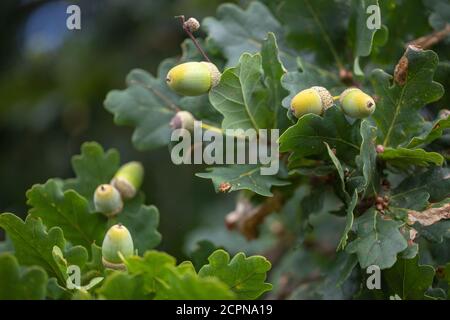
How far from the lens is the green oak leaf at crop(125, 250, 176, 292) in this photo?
3.26 feet

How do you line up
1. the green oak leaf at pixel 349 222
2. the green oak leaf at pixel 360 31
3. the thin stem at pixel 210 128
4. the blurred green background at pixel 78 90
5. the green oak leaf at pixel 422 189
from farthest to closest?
the blurred green background at pixel 78 90 < the thin stem at pixel 210 128 < the green oak leaf at pixel 360 31 < the green oak leaf at pixel 422 189 < the green oak leaf at pixel 349 222

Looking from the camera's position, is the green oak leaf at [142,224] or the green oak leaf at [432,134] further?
the green oak leaf at [142,224]

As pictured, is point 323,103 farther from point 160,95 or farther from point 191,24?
point 160,95

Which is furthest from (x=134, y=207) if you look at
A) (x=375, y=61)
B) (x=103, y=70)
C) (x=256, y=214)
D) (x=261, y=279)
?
(x=103, y=70)

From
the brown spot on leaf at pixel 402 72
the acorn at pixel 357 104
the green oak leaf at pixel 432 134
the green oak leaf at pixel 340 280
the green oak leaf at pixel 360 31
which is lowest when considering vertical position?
the green oak leaf at pixel 340 280

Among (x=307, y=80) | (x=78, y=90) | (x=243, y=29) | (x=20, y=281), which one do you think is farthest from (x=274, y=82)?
(x=78, y=90)

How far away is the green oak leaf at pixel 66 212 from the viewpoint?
138cm

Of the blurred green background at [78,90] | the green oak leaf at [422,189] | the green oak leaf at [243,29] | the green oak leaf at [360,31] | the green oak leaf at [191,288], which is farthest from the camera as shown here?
the blurred green background at [78,90]

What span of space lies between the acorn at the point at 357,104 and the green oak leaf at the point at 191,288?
401mm

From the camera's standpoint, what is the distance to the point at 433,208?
3.91 ft

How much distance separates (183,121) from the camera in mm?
1438

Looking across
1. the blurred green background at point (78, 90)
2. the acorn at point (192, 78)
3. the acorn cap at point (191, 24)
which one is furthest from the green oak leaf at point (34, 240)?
the blurred green background at point (78, 90)

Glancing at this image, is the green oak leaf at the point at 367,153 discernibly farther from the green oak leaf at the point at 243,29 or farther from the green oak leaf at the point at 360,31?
the green oak leaf at the point at 243,29

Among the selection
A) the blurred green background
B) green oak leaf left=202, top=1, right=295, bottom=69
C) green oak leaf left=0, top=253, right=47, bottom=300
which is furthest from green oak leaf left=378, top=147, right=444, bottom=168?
the blurred green background
